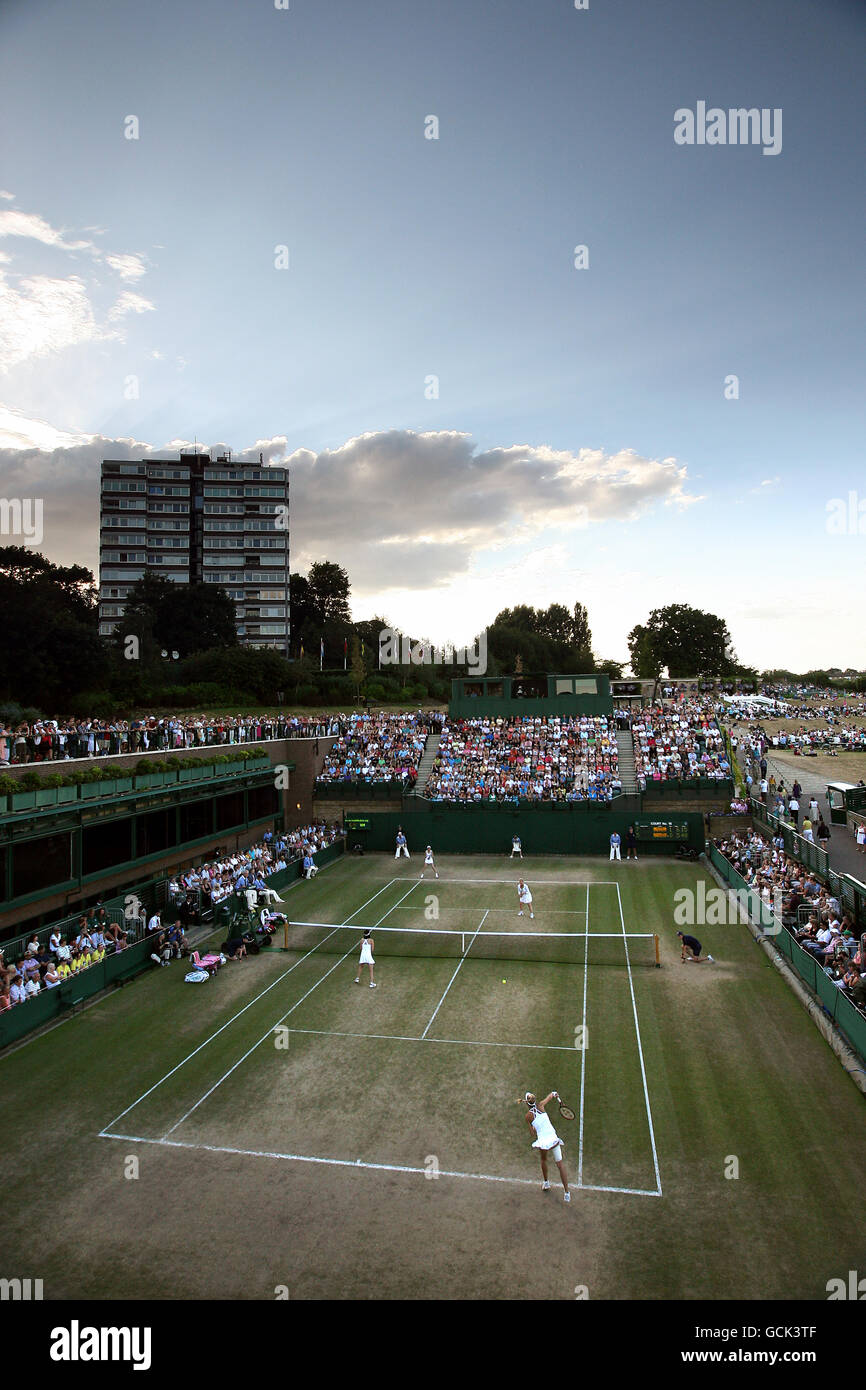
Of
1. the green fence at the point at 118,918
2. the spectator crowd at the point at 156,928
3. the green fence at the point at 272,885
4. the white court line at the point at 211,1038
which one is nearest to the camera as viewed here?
the white court line at the point at 211,1038

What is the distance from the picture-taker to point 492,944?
2505 centimetres

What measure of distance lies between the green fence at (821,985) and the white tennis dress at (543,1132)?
758 centimetres

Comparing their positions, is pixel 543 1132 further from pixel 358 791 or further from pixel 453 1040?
pixel 358 791

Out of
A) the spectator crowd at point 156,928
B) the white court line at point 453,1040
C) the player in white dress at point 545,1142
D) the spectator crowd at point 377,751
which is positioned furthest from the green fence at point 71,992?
the spectator crowd at point 377,751

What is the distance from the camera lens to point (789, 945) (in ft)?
71.3

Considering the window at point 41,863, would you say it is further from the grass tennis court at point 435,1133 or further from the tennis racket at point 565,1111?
the tennis racket at point 565,1111

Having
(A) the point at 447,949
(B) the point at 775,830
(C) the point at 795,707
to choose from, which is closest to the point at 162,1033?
(A) the point at 447,949

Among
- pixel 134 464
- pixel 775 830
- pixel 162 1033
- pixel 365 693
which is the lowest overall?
pixel 162 1033

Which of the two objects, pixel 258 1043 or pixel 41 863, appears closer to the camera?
pixel 258 1043

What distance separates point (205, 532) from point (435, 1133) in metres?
104

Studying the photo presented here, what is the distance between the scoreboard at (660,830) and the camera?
125ft

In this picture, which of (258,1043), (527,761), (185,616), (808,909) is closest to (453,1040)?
(258,1043)

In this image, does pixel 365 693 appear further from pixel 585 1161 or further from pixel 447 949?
pixel 585 1161

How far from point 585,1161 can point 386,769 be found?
33695 mm
